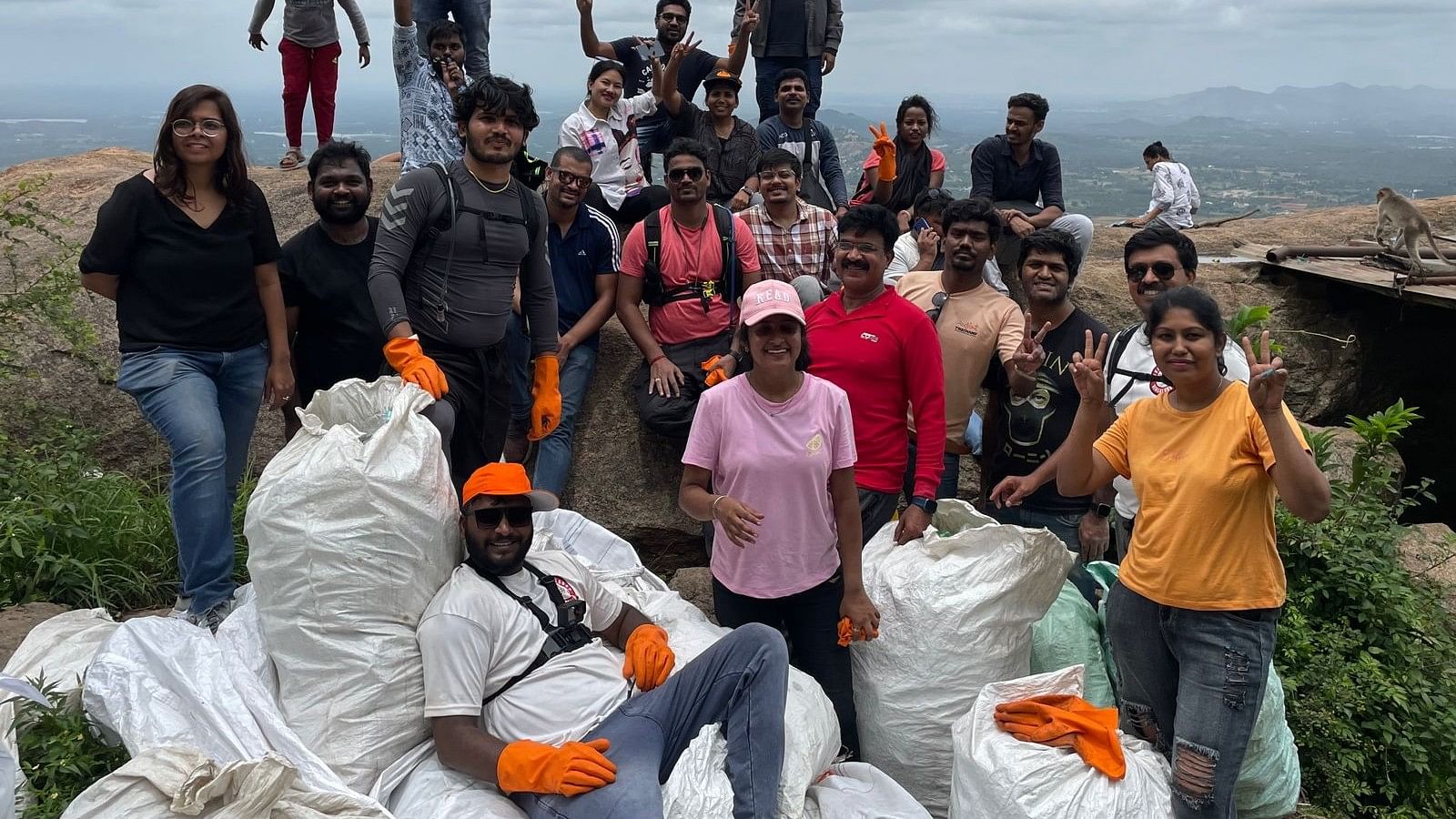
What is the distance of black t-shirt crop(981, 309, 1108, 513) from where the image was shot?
3.96m

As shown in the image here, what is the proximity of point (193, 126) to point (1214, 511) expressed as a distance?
3439 millimetres

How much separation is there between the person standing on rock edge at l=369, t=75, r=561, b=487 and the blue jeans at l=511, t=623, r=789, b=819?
50.5 inches

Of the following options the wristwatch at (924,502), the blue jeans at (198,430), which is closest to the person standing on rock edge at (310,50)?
the blue jeans at (198,430)

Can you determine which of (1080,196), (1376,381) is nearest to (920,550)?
(1376,381)

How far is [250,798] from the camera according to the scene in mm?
2693

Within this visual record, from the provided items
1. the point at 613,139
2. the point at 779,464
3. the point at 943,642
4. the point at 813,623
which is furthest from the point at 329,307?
the point at 943,642

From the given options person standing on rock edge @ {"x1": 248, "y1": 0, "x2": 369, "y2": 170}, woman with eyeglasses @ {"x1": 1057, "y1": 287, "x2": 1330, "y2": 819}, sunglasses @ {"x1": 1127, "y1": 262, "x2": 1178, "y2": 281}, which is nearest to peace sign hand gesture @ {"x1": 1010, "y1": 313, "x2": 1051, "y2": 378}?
sunglasses @ {"x1": 1127, "y1": 262, "x2": 1178, "y2": 281}

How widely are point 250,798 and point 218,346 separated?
169 centimetres

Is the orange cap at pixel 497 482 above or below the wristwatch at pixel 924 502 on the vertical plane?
above

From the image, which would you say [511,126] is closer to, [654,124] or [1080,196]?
[654,124]

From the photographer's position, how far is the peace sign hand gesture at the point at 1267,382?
256 cm

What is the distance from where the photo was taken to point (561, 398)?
4.89 m

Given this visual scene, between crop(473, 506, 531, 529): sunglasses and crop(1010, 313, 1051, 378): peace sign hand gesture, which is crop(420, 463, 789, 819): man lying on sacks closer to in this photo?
crop(473, 506, 531, 529): sunglasses

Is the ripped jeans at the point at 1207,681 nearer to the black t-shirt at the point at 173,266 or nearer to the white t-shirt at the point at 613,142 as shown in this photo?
the black t-shirt at the point at 173,266
